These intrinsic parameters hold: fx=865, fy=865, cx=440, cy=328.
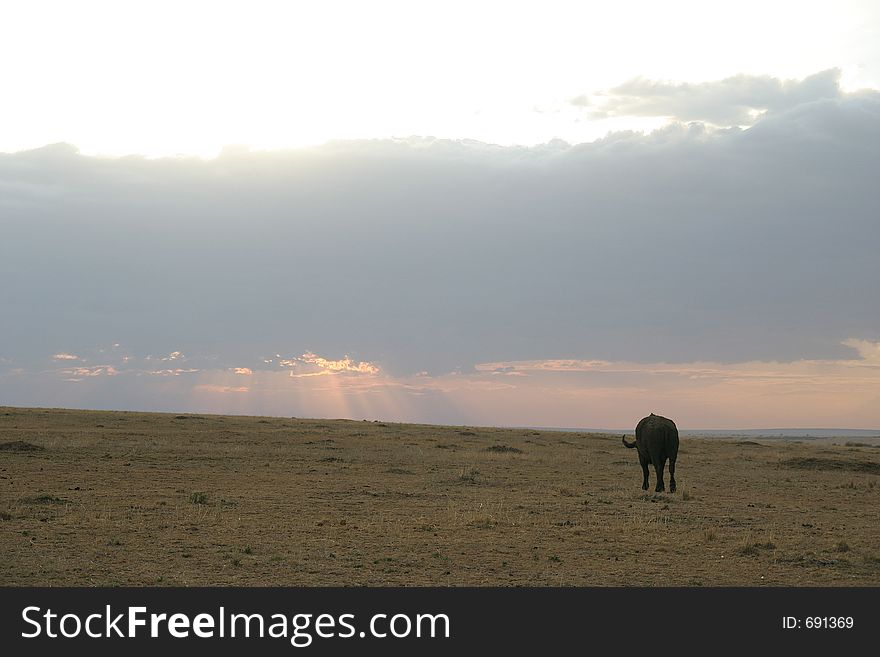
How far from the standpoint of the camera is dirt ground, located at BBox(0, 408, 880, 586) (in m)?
14.6

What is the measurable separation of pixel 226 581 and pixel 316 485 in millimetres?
13827

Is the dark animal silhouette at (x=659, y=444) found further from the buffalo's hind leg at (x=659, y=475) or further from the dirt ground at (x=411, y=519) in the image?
the dirt ground at (x=411, y=519)

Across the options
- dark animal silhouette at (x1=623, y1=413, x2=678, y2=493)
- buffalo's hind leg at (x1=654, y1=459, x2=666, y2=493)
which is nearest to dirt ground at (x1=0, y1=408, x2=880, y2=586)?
buffalo's hind leg at (x1=654, y1=459, x2=666, y2=493)

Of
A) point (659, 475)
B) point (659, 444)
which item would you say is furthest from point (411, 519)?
point (659, 444)

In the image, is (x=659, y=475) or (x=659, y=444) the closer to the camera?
(x=659, y=475)

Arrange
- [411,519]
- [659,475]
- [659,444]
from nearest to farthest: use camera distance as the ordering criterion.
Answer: [411,519]
[659,475]
[659,444]

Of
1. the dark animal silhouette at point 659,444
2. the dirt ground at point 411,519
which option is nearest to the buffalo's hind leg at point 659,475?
the dark animal silhouette at point 659,444

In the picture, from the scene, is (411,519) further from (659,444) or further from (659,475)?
(659,444)

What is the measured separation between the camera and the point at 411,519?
67.0 ft

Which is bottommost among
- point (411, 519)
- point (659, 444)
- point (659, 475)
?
point (411, 519)
